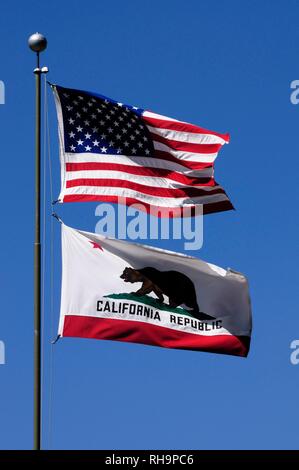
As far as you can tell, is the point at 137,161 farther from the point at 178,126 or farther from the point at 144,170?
the point at 178,126

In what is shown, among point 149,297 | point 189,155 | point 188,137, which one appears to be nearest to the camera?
point 149,297

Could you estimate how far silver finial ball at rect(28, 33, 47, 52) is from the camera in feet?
146

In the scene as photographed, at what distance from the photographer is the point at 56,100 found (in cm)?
4747

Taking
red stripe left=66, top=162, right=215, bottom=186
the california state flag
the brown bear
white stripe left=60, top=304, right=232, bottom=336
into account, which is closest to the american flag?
red stripe left=66, top=162, right=215, bottom=186

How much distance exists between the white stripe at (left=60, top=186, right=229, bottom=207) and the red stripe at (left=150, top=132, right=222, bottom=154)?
120cm

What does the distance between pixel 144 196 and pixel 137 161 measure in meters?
0.96

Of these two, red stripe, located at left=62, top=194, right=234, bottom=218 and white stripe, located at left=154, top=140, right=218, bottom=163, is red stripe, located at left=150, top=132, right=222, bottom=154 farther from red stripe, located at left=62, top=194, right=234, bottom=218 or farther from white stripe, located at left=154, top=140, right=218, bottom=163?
red stripe, located at left=62, top=194, right=234, bottom=218

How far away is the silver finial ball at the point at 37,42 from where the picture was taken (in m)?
44.5

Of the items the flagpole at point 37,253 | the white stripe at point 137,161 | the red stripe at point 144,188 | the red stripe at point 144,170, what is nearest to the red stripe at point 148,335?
the flagpole at point 37,253

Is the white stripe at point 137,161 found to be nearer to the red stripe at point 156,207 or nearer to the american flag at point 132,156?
the american flag at point 132,156

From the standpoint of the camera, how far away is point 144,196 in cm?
4791

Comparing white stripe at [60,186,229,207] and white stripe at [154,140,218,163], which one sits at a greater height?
white stripe at [154,140,218,163]

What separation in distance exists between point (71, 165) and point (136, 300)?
3.52 meters

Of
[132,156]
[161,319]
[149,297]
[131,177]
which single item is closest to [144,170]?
[132,156]
